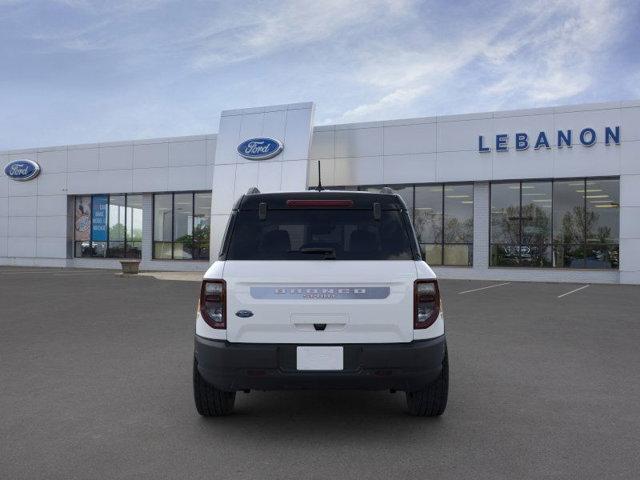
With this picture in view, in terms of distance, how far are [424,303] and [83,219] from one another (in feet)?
103

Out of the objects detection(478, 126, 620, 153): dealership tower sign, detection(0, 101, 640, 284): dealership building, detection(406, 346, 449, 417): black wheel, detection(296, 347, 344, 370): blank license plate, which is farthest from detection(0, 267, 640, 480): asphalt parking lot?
detection(478, 126, 620, 153): dealership tower sign

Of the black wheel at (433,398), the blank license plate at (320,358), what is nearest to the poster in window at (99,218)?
the black wheel at (433,398)

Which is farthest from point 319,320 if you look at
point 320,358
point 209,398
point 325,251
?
point 209,398

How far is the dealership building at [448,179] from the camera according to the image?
22.6 meters

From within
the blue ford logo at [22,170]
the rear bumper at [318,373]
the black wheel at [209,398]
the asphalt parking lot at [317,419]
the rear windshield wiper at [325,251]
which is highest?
the blue ford logo at [22,170]

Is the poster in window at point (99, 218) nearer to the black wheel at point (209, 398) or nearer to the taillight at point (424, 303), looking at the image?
the black wheel at point (209, 398)

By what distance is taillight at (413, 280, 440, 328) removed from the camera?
4.25 meters

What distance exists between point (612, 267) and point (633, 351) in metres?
16.3

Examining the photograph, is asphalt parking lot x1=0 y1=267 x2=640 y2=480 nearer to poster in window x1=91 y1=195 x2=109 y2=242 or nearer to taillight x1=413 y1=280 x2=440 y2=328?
taillight x1=413 y1=280 x2=440 y2=328

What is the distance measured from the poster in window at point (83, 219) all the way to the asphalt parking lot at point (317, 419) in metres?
24.4

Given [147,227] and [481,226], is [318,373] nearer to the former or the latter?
[481,226]

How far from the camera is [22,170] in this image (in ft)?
108

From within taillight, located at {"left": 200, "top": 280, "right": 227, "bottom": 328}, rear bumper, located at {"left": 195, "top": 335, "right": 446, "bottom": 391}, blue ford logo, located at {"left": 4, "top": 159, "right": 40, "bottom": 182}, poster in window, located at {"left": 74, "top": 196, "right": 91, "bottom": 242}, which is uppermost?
blue ford logo, located at {"left": 4, "top": 159, "right": 40, "bottom": 182}

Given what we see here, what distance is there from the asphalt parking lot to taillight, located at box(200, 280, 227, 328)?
89 centimetres
